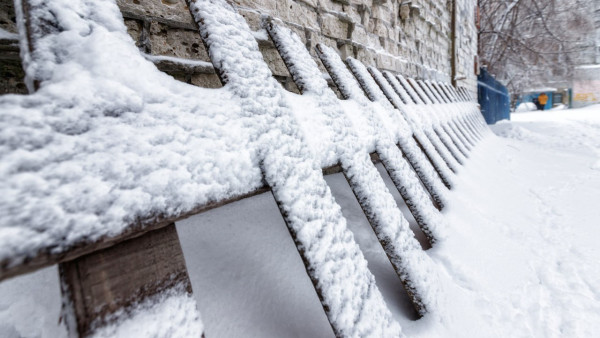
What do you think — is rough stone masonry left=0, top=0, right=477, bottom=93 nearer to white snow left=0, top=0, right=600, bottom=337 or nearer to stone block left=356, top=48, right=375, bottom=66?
stone block left=356, top=48, right=375, bottom=66

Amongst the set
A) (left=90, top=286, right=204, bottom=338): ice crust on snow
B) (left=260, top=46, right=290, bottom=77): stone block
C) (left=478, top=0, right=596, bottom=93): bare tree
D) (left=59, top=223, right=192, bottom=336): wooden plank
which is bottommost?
(left=90, top=286, right=204, bottom=338): ice crust on snow

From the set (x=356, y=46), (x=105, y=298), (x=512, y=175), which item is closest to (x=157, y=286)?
(x=105, y=298)

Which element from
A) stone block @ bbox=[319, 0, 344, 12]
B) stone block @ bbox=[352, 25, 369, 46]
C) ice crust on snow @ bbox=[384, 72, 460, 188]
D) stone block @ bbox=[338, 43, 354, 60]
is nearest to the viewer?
ice crust on snow @ bbox=[384, 72, 460, 188]

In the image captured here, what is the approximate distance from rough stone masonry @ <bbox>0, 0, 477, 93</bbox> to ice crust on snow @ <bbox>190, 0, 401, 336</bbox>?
17.8 inches

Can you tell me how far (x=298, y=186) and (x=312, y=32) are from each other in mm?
1443

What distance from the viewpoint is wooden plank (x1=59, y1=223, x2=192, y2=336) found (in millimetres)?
359

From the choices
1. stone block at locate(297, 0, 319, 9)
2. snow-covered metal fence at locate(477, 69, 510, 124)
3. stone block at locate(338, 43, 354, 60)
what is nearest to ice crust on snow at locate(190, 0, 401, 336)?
stone block at locate(297, 0, 319, 9)

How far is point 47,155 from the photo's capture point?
370 millimetres

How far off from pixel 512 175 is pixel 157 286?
2982 mm

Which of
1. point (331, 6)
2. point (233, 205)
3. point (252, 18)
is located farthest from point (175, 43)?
point (331, 6)

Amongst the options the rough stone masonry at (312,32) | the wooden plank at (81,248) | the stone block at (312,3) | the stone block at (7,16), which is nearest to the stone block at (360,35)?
the rough stone masonry at (312,32)

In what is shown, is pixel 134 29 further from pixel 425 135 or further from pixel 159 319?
pixel 425 135

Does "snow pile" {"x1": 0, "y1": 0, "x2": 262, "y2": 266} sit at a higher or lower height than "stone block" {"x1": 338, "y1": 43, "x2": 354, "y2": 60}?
lower

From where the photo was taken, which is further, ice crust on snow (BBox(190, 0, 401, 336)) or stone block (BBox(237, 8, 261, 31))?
stone block (BBox(237, 8, 261, 31))
